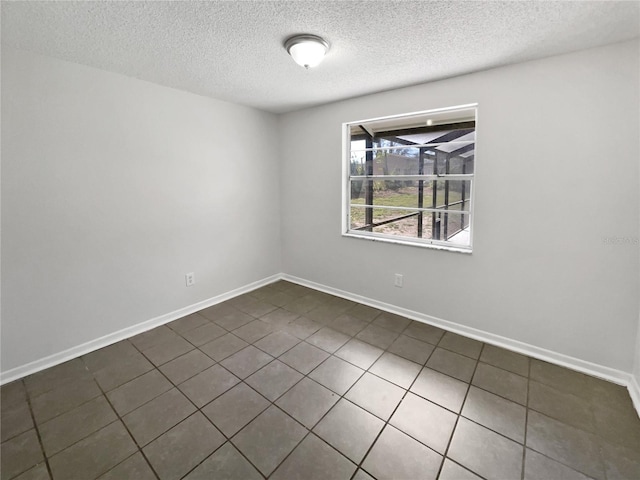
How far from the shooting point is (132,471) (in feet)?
4.76

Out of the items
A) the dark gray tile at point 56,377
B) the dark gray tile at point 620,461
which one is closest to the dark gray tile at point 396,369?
the dark gray tile at point 620,461

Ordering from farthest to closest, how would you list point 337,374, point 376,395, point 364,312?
point 364,312 → point 337,374 → point 376,395

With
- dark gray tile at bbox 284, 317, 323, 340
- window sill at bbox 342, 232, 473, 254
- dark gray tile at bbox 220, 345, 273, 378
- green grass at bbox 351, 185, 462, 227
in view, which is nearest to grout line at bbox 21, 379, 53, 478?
dark gray tile at bbox 220, 345, 273, 378

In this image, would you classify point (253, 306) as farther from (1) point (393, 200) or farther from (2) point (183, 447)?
(1) point (393, 200)

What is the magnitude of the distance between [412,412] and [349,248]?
6.23ft

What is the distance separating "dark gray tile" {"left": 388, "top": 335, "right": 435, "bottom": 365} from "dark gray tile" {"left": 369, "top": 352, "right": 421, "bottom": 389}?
66 millimetres

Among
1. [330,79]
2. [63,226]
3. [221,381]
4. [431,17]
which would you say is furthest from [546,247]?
[63,226]

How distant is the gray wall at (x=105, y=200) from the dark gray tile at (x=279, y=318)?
754 millimetres

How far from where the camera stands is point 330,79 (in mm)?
2576

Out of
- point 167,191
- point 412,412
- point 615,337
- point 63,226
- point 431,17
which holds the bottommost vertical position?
point 412,412

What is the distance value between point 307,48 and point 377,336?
2309mm

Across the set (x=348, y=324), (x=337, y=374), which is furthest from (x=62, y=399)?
(x=348, y=324)

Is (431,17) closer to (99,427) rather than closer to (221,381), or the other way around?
(221,381)

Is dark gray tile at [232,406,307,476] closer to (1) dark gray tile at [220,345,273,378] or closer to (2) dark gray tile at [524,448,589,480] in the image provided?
(1) dark gray tile at [220,345,273,378]
